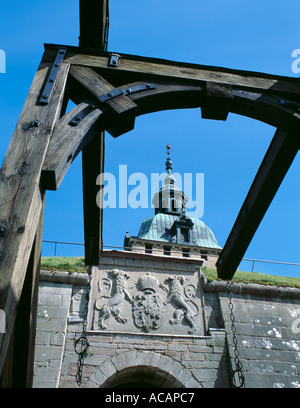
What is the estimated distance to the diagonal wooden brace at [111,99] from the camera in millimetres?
2369

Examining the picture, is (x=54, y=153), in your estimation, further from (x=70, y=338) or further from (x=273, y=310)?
(x=273, y=310)

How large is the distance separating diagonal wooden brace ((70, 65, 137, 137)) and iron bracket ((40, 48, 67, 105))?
99 millimetres

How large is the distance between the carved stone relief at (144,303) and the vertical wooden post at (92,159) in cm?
314

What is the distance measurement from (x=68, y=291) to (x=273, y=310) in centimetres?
395

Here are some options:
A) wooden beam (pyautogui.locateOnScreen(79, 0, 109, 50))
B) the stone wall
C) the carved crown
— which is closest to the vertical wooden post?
wooden beam (pyautogui.locateOnScreen(79, 0, 109, 50))

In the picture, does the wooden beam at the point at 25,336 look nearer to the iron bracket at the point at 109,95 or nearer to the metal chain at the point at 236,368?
the iron bracket at the point at 109,95

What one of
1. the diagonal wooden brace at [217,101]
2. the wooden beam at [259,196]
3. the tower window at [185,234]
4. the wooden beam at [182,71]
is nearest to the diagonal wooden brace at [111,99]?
the wooden beam at [182,71]

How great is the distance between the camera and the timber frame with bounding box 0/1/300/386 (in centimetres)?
190

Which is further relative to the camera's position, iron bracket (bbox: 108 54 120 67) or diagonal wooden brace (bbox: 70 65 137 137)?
iron bracket (bbox: 108 54 120 67)

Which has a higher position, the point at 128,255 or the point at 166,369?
the point at 128,255

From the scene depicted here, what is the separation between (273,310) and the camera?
23.9 feet

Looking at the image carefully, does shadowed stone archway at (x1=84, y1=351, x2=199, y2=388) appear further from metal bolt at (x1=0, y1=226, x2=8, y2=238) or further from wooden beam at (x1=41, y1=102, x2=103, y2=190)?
metal bolt at (x1=0, y1=226, x2=8, y2=238)

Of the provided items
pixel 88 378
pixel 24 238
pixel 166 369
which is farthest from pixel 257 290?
pixel 24 238
